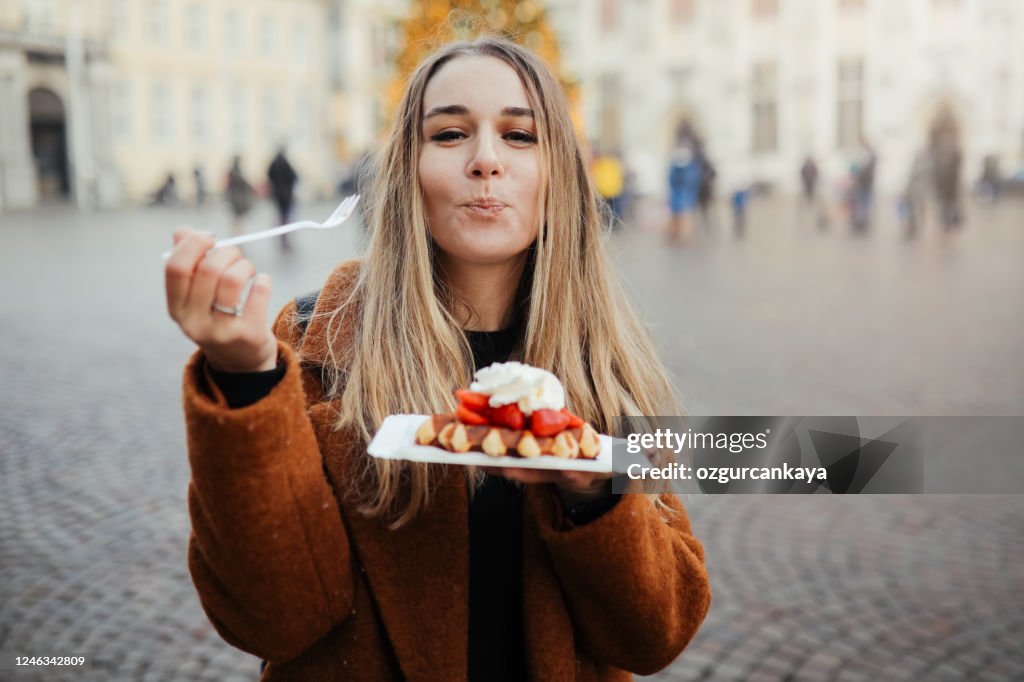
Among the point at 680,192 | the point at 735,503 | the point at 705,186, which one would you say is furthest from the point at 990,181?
Result: the point at 735,503

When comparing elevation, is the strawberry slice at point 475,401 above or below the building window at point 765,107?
below

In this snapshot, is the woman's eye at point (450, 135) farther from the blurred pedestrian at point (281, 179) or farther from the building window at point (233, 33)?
the building window at point (233, 33)

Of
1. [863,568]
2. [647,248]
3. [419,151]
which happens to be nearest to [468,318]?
[419,151]

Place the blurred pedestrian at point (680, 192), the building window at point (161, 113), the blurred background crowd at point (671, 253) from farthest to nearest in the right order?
the building window at point (161, 113)
the blurred pedestrian at point (680, 192)
the blurred background crowd at point (671, 253)

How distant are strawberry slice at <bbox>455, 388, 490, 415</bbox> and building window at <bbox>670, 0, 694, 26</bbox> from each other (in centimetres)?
3972

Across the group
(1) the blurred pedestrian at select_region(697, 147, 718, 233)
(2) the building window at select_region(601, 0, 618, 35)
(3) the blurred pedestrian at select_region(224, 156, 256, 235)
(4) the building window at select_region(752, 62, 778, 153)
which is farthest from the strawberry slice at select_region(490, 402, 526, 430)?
(2) the building window at select_region(601, 0, 618, 35)

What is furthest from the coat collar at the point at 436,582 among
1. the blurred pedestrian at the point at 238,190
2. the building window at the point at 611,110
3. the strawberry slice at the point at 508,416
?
the building window at the point at 611,110

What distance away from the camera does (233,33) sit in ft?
126

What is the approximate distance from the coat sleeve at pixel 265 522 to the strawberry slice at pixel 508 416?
274mm

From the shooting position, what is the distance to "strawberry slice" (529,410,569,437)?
1319 mm

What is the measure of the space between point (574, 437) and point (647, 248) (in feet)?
53.6

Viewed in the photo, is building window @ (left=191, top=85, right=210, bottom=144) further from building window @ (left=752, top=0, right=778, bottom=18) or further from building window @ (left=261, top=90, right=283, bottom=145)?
building window @ (left=752, top=0, right=778, bottom=18)

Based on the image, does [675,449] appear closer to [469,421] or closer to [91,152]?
[469,421]

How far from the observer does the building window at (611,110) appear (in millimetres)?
39906
